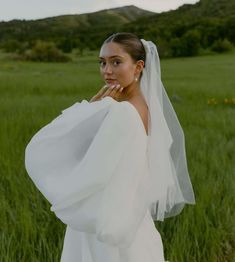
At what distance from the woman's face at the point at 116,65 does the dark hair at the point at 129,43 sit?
0.02 meters

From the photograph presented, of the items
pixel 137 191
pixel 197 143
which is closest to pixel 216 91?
pixel 197 143

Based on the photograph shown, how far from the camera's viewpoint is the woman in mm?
2025

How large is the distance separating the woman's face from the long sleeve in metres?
0.20

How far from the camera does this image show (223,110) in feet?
27.3

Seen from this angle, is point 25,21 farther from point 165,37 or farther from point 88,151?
point 88,151

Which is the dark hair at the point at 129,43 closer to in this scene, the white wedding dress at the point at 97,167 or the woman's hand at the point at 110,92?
the woman's hand at the point at 110,92

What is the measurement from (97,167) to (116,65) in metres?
0.45

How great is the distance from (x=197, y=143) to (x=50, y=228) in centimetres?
268

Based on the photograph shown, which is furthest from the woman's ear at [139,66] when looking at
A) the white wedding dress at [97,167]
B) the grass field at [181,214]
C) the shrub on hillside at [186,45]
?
the shrub on hillside at [186,45]

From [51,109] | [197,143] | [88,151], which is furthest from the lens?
[51,109]

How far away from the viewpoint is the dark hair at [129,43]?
87.5 inches

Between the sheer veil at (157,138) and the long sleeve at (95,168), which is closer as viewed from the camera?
the long sleeve at (95,168)

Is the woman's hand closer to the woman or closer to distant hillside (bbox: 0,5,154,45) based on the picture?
the woman

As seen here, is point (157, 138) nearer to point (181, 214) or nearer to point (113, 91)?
point (113, 91)
